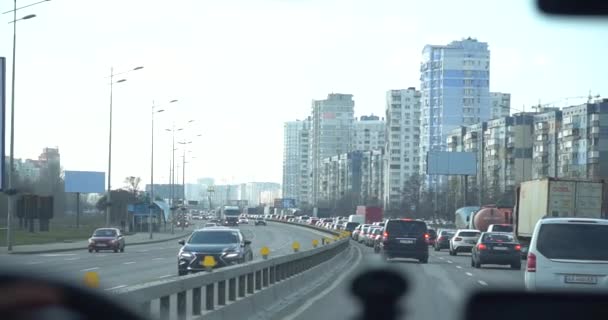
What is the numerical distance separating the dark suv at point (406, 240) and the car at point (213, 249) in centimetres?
1265

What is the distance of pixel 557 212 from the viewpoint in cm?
4597

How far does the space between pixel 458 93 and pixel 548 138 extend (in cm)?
6139

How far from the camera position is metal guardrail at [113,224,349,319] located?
32.5 ft

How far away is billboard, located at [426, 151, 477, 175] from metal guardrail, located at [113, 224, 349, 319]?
218 ft

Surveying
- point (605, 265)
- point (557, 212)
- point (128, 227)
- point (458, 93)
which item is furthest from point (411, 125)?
point (605, 265)

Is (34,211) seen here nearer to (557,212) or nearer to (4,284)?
(557,212)

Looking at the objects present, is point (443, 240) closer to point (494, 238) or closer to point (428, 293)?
point (494, 238)

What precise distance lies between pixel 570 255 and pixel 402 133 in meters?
179

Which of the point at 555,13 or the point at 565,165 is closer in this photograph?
the point at 555,13

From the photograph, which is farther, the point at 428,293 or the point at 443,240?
the point at 443,240

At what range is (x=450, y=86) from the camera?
183500 millimetres

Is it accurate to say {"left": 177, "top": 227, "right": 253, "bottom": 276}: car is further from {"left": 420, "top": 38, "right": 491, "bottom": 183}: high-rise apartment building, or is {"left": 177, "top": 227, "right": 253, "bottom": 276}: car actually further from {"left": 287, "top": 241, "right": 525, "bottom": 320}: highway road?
{"left": 420, "top": 38, "right": 491, "bottom": 183}: high-rise apartment building

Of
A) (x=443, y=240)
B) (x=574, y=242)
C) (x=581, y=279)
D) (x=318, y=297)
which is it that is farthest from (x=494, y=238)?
(x=581, y=279)

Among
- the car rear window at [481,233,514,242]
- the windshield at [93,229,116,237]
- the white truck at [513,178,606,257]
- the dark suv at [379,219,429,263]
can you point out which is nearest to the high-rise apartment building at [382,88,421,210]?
the windshield at [93,229,116,237]
